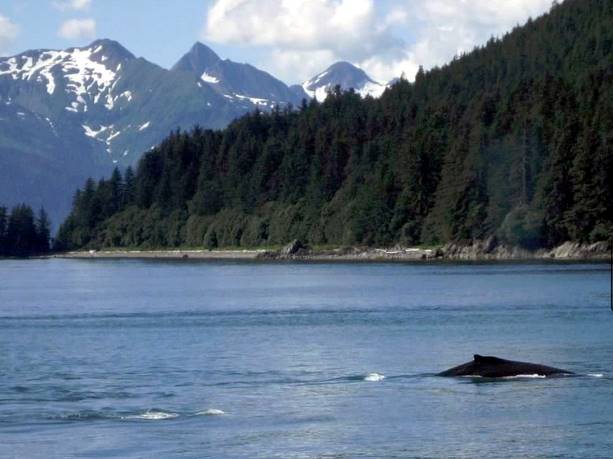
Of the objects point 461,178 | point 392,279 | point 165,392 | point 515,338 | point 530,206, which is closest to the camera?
point 165,392

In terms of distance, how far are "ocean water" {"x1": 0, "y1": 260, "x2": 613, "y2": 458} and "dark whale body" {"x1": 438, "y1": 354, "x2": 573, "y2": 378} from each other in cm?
85

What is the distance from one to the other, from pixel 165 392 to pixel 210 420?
706 cm

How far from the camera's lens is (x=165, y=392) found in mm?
49625

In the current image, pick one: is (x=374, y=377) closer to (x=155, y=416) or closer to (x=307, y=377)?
(x=307, y=377)

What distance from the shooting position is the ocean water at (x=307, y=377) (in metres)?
39.3

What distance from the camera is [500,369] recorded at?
163 ft

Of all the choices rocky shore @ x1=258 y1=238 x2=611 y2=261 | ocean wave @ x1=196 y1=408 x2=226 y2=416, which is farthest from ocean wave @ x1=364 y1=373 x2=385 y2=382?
rocky shore @ x1=258 y1=238 x2=611 y2=261

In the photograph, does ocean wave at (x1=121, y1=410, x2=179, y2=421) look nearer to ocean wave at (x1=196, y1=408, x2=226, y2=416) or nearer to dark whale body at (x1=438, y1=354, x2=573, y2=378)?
ocean wave at (x1=196, y1=408, x2=226, y2=416)

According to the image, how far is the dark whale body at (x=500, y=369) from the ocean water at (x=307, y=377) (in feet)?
2.78

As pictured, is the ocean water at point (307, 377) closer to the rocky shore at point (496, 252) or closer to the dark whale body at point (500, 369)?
the dark whale body at point (500, 369)

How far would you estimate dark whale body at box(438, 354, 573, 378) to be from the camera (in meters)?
49.7

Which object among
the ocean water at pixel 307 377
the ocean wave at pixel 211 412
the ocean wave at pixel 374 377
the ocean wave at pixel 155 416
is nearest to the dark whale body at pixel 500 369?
the ocean water at pixel 307 377

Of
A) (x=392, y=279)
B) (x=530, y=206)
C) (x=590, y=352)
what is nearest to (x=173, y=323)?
(x=590, y=352)

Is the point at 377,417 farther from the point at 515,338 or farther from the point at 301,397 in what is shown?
the point at 515,338
